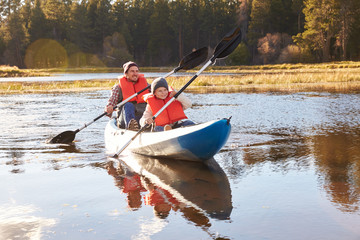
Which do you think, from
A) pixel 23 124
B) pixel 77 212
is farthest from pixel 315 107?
pixel 77 212

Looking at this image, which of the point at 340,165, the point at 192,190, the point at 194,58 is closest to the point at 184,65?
the point at 194,58

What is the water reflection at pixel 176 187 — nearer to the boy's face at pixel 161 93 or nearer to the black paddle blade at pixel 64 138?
the boy's face at pixel 161 93

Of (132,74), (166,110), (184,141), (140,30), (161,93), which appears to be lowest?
(184,141)

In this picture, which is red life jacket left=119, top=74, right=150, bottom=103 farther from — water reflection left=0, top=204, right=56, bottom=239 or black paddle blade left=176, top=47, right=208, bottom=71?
water reflection left=0, top=204, right=56, bottom=239

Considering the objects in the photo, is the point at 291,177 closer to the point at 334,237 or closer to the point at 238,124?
the point at 334,237

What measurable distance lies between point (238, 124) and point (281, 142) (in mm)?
2867

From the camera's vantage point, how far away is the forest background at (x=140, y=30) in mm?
73625

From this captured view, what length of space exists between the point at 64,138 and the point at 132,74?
2014 mm

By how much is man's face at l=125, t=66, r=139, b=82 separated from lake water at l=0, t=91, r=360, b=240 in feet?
4.70

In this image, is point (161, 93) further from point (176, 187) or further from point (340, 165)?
point (340, 165)

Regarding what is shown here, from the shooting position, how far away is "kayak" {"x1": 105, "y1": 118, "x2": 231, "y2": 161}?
6867 mm

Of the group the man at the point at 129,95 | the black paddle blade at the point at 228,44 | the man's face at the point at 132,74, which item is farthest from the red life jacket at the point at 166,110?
the black paddle blade at the point at 228,44

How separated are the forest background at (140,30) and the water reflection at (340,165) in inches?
2253

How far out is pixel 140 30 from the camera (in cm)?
9588
